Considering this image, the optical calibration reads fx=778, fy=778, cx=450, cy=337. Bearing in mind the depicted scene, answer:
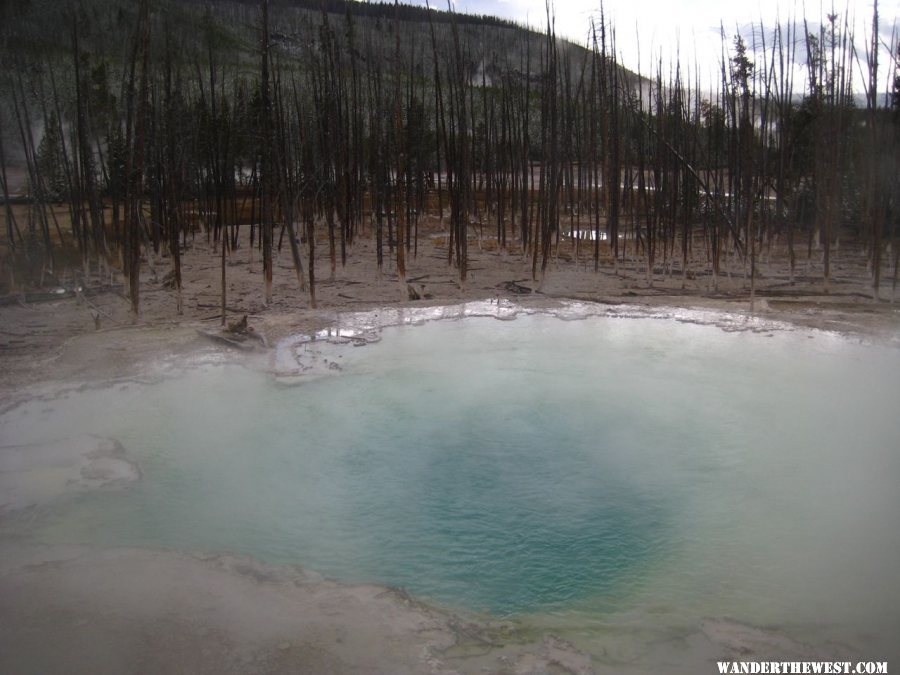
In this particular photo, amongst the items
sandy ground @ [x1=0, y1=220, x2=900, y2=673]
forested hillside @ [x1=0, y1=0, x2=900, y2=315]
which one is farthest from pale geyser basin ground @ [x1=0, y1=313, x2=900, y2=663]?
forested hillside @ [x1=0, y1=0, x2=900, y2=315]

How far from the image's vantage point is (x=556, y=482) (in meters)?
3.62

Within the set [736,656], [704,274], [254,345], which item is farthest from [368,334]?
[704,274]

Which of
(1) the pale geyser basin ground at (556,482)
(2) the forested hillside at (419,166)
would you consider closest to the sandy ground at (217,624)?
(1) the pale geyser basin ground at (556,482)

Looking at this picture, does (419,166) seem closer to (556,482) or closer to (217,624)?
(556,482)

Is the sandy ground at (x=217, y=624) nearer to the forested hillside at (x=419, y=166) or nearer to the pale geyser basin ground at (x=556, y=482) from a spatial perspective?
the pale geyser basin ground at (x=556, y=482)

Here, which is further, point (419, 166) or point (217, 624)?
point (419, 166)

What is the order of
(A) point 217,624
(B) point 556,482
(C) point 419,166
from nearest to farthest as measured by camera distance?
(A) point 217,624 → (B) point 556,482 → (C) point 419,166

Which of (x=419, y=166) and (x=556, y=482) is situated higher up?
(x=419, y=166)

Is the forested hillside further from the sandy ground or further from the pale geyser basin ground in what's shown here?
the sandy ground

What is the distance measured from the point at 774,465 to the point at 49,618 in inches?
123

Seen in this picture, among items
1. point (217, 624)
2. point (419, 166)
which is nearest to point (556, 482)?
point (217, 624)

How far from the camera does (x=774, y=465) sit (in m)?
3.75

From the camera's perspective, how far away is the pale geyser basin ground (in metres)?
2.67

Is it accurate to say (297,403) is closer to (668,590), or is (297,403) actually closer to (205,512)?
(205,512)
